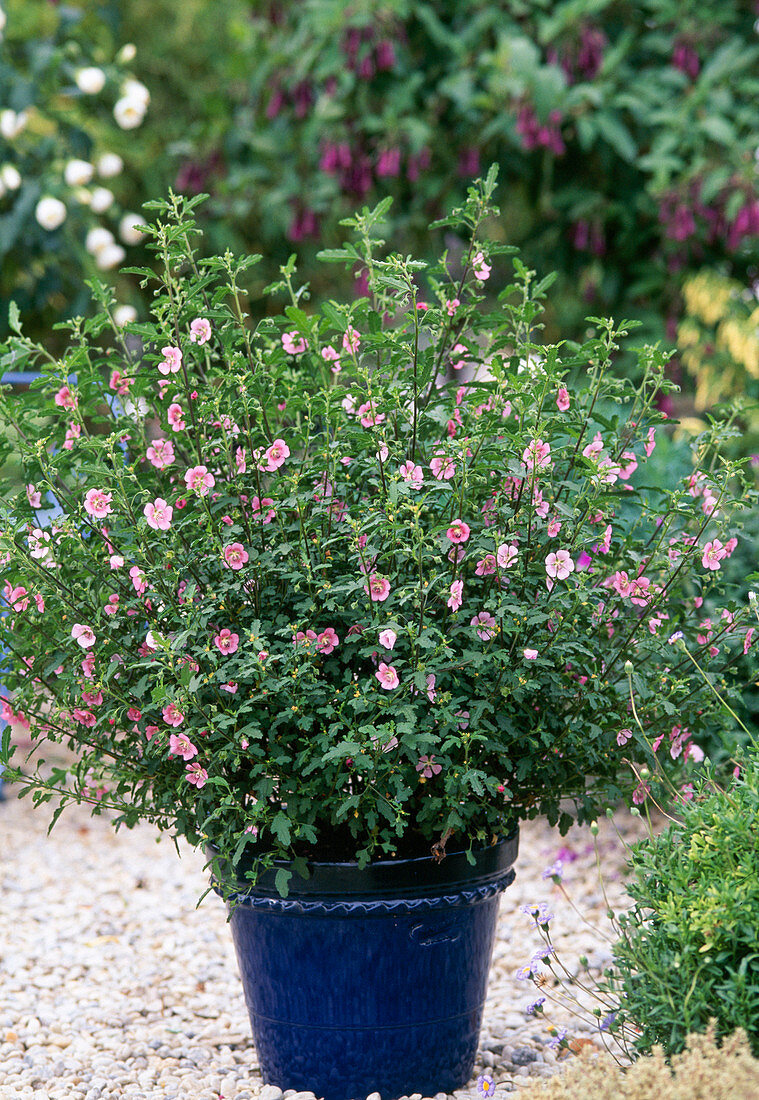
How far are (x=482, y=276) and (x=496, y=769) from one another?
0.79m

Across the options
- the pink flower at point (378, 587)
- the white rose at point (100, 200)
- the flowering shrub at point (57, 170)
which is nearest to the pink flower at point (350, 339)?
the pink flower at point (378, 587)

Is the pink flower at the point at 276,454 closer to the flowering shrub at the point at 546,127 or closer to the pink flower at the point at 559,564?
the pink flower at the point at 559,564

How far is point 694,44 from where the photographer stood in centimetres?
414

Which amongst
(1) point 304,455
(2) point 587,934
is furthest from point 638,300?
(1) point 304,455

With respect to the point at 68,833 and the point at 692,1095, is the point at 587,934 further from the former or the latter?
the point at 68,833

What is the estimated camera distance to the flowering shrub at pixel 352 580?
158 centimetres

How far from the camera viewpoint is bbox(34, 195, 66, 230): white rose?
14.0 feet

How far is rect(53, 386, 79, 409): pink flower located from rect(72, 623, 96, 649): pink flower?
34 cm

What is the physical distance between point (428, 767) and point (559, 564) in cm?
36

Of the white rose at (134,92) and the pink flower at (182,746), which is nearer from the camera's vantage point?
the pink flower at (182,746)

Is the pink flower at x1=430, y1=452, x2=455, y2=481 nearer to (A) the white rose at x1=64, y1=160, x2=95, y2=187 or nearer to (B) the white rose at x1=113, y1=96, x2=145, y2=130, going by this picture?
(A) the white rose at x1=64, y1=160, x2=95, y2=187

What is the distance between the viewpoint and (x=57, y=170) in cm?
451

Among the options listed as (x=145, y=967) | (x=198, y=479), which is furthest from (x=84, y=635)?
(x=145, y=967)

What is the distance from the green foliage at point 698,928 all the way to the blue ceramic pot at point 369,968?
0.96 ft
